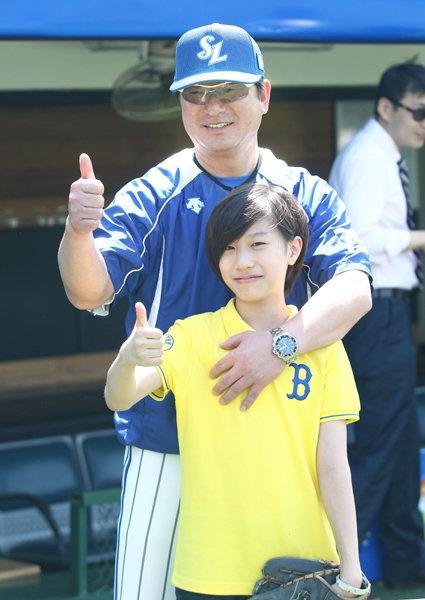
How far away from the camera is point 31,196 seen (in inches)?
207

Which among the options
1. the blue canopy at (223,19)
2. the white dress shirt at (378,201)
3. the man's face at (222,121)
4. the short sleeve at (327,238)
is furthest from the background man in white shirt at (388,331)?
the man's face at (222,121)

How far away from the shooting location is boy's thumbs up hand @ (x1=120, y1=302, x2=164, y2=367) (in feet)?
5.70

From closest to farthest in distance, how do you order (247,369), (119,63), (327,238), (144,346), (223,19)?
(144,346) → (247,369) → (327,238) → (223,19) → (119,63)

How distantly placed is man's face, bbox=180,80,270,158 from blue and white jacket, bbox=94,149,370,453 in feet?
0.35

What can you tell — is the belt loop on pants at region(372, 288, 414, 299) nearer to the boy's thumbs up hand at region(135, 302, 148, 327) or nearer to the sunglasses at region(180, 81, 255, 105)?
the sunglasses at region(180, 81, 255, 105)

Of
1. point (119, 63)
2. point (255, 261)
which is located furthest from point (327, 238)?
Answer: point (119, 63)

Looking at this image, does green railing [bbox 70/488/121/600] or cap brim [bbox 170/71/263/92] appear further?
green railing [bbox 70/488/121/600]

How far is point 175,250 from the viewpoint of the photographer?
7.06 feet

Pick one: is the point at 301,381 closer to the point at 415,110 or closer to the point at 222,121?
the point at 222,121

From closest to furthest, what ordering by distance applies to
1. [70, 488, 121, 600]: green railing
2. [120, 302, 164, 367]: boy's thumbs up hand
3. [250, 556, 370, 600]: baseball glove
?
[120, 302, 164, 367]: boy's thumbs up hand → [250, 556, 370, 600]: baseball glove → [70, 488, 121, 600]: green railing

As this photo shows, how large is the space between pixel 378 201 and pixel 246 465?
1.58 meters

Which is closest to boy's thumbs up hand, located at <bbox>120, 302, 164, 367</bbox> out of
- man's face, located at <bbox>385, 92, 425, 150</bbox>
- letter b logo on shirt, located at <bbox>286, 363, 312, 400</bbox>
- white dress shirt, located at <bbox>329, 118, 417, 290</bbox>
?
letter b logo on shirt, located at <bbox>286, 363, 312, 400</bbox>

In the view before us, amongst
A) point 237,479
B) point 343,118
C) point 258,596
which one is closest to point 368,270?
point 237,479

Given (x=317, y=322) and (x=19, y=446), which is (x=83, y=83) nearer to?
(x=19, y=446)
